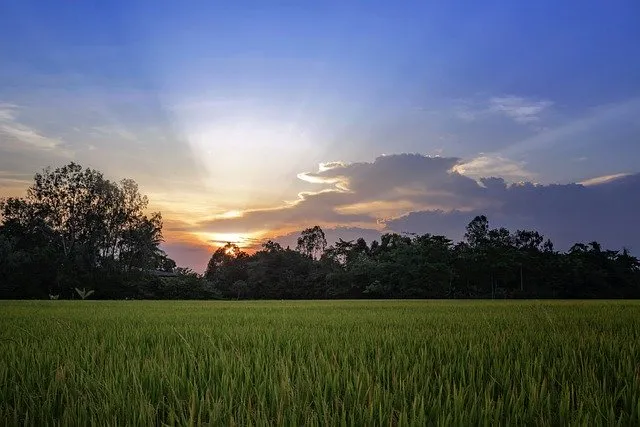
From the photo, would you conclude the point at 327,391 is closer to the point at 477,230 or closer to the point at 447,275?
the point at 447,275

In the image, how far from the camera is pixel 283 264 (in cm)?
4953

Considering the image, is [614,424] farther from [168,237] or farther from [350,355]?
[168,237]

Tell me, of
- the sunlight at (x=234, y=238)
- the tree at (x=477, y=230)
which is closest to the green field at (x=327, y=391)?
the sunlight at (x=234, y=238)

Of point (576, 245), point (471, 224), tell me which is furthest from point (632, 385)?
point (471, 224)

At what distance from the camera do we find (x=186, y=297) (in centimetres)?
4250

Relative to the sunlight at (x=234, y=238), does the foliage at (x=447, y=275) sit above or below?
below

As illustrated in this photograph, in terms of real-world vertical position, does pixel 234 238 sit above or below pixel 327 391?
above

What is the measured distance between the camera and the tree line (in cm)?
4356

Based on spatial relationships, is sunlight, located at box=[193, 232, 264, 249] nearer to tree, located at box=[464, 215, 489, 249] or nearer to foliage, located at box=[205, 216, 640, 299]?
foliage, located at box=[205, 216, 640, 299]

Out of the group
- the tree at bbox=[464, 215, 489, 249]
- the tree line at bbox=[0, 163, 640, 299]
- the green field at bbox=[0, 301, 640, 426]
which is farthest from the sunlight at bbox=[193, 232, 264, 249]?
the green field at bbox=[0, 301, 640, 426]

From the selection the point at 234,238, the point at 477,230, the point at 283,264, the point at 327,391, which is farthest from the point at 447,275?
the point at 327,391

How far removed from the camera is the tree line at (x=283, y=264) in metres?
43.6

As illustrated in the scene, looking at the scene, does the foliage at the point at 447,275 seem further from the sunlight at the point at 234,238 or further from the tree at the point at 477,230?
the tree at the point at 477,230

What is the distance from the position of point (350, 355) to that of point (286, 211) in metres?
38.6
